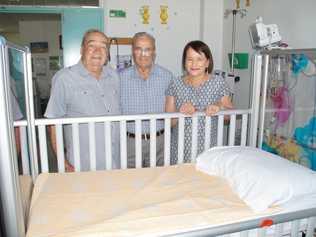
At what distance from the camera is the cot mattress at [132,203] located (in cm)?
115

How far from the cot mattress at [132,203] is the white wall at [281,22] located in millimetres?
1654

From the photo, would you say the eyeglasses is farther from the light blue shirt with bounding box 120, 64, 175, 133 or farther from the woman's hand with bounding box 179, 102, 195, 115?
the woman's hand with bounding box 179, 102, 195, 115

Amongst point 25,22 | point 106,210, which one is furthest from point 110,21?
point 106,210

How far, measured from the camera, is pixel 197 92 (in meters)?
1.83

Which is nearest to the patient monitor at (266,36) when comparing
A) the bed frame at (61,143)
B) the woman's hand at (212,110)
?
the bed frame at (61,143)

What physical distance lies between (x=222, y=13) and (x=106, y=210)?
3502mm

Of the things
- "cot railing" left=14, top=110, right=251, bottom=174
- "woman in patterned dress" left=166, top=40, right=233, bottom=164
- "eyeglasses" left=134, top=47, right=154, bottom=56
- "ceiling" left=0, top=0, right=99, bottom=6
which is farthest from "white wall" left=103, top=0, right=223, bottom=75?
"cot railing" left=14, top=110, right=251, bottom=174

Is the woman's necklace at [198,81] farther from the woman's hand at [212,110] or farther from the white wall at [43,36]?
the white wall at [43,36]

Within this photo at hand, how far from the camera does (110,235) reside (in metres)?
1.09

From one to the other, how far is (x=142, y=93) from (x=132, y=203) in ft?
2.69

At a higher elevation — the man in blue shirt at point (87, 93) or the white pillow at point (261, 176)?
the man in blue shirt at point (87, 93)

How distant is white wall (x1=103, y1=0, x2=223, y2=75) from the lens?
403cm

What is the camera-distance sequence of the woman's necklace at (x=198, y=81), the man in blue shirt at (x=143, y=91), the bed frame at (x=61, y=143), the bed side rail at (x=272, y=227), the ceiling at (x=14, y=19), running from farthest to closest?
the ceiling at (x=14, y=19) < the man in blue shirt at (x=143, y=91) < the woman's necklace at (x=198, y=81) < the bed side rail at (x=272, y=227) < the bed frame at (x=61, y=143)

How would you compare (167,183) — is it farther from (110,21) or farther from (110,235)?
(110,21)
